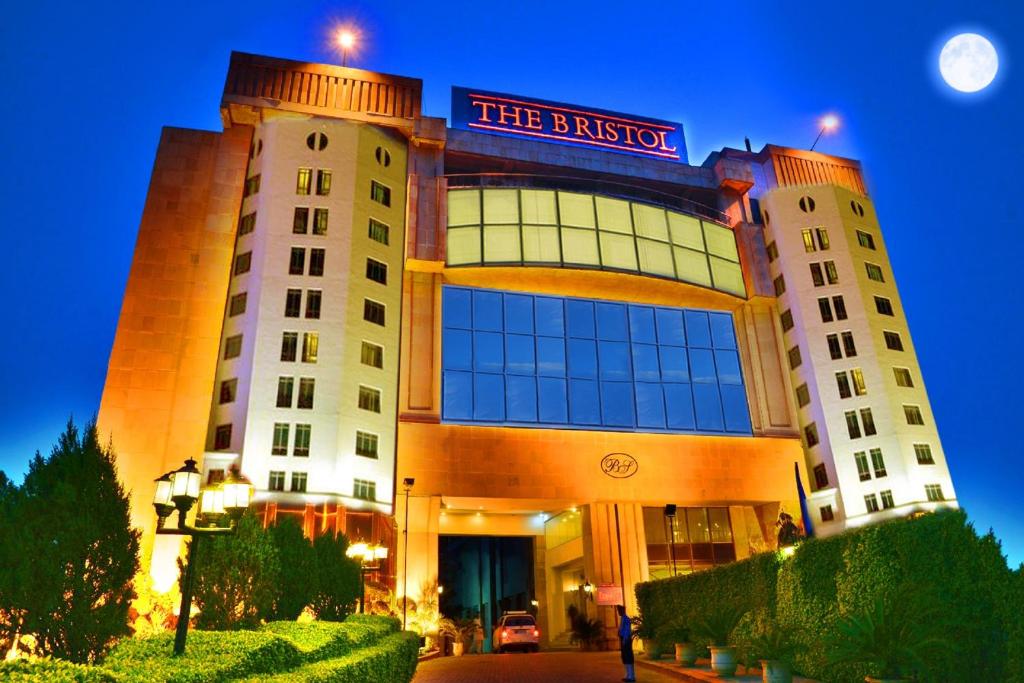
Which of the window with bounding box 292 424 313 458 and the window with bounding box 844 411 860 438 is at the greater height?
the window with bounding box 844 411 860 438

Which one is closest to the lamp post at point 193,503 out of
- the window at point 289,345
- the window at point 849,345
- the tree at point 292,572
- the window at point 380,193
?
the tree at point 292,572

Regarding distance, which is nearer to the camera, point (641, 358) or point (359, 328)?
point (359, 328)

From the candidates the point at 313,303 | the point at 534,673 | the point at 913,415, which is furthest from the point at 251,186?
the point at 913,415

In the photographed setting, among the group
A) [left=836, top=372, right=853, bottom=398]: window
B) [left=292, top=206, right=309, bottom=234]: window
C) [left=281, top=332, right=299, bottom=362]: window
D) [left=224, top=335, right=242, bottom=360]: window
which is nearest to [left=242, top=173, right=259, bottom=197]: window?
[left=292, top=206, right=309, bottom=234]: window

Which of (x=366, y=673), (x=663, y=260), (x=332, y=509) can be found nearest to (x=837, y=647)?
(x=366, y=673)

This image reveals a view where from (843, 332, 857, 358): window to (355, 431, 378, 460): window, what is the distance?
3281 centimetres

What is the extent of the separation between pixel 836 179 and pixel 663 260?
20189 mm

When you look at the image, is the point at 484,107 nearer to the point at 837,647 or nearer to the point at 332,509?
the point at 332,509

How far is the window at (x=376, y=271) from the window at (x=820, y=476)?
103 feet

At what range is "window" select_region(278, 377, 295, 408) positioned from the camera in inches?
1491

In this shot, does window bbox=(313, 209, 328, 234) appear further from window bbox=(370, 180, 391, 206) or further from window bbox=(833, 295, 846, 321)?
window bbox=(833, 295, 846, 321)

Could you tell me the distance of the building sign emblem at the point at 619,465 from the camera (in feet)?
144

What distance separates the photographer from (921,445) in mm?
45719

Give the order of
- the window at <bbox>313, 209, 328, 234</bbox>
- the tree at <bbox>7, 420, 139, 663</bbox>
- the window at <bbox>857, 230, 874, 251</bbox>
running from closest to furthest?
the tree at <bbox>7, 420, 139, 663</bbox> < the window at <bbox>313, 209, 328, 234</bbox> < the window at <bbox>857, 230, 874, 251</bbox>
